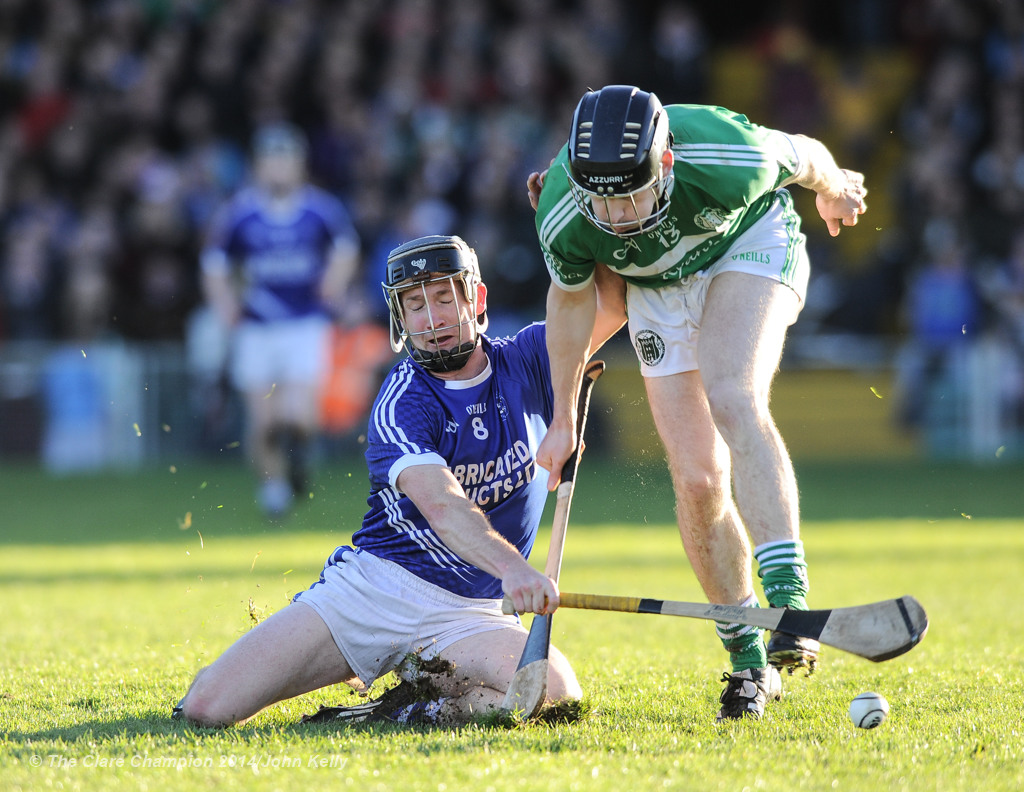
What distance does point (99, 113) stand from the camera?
550 inches

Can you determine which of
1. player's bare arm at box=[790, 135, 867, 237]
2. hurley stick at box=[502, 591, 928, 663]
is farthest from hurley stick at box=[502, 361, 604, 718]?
player's bare arm at box=[790, 135, 867, 237]

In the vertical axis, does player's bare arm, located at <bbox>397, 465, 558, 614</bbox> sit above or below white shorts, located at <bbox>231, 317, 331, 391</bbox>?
below

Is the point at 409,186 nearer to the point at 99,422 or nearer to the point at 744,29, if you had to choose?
the point at 99,422

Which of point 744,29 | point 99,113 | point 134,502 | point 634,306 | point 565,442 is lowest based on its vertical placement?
point 134,502

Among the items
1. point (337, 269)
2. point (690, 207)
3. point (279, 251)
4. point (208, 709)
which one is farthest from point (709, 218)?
point (279, 251)

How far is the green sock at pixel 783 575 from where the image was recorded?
336cm

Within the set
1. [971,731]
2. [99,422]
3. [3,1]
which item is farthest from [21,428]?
[971,731]

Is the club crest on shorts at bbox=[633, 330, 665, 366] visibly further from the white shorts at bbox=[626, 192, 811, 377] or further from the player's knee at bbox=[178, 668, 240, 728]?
the player's knee at bbox=[178, 668, 240, 728]

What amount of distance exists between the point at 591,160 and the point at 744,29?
544 inches

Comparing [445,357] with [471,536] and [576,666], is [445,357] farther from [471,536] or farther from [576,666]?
[576,666]

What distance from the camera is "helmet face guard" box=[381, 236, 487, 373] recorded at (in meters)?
3.86

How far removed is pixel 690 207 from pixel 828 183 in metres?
0.59

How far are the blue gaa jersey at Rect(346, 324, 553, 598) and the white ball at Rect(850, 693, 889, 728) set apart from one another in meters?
1.10

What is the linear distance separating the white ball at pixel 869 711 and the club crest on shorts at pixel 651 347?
117cm
